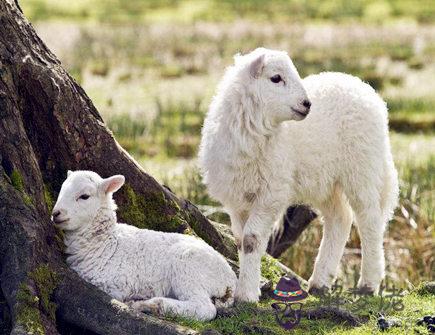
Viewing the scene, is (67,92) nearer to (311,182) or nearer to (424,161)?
(311,182)

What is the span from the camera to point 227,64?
2766cm

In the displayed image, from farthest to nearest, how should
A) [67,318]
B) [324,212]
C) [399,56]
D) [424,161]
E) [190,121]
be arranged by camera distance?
[399,56]
[190,121]
[424,161]
[324,212]
[67,318]

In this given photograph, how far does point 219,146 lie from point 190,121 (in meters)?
11.6

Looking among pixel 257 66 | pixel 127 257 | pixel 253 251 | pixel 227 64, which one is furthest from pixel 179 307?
pixel 227 64

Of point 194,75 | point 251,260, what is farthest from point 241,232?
point 194,75

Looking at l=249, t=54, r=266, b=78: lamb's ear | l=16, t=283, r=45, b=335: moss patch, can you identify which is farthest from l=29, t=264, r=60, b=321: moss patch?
l=249, t=54, r=266, b=78: lamb's ear

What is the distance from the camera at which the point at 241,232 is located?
9.56 m

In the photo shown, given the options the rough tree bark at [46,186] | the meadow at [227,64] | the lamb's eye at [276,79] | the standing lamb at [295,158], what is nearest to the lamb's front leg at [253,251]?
the standing lamb at [295,158]

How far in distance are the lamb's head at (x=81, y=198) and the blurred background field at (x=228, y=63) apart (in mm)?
3827

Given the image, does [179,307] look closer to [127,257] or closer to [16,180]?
[127,257]

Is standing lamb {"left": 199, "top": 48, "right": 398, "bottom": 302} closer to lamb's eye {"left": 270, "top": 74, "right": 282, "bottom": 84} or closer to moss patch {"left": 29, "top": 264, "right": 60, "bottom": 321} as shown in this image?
lamb's eye {"left": 270, "top": 74, "right": 282, "bottom": 84}

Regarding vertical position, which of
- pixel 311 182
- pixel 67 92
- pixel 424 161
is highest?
pixel 67 92

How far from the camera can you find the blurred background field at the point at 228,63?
13.8 m

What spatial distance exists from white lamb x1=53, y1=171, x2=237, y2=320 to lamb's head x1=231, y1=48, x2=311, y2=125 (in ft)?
4.40
